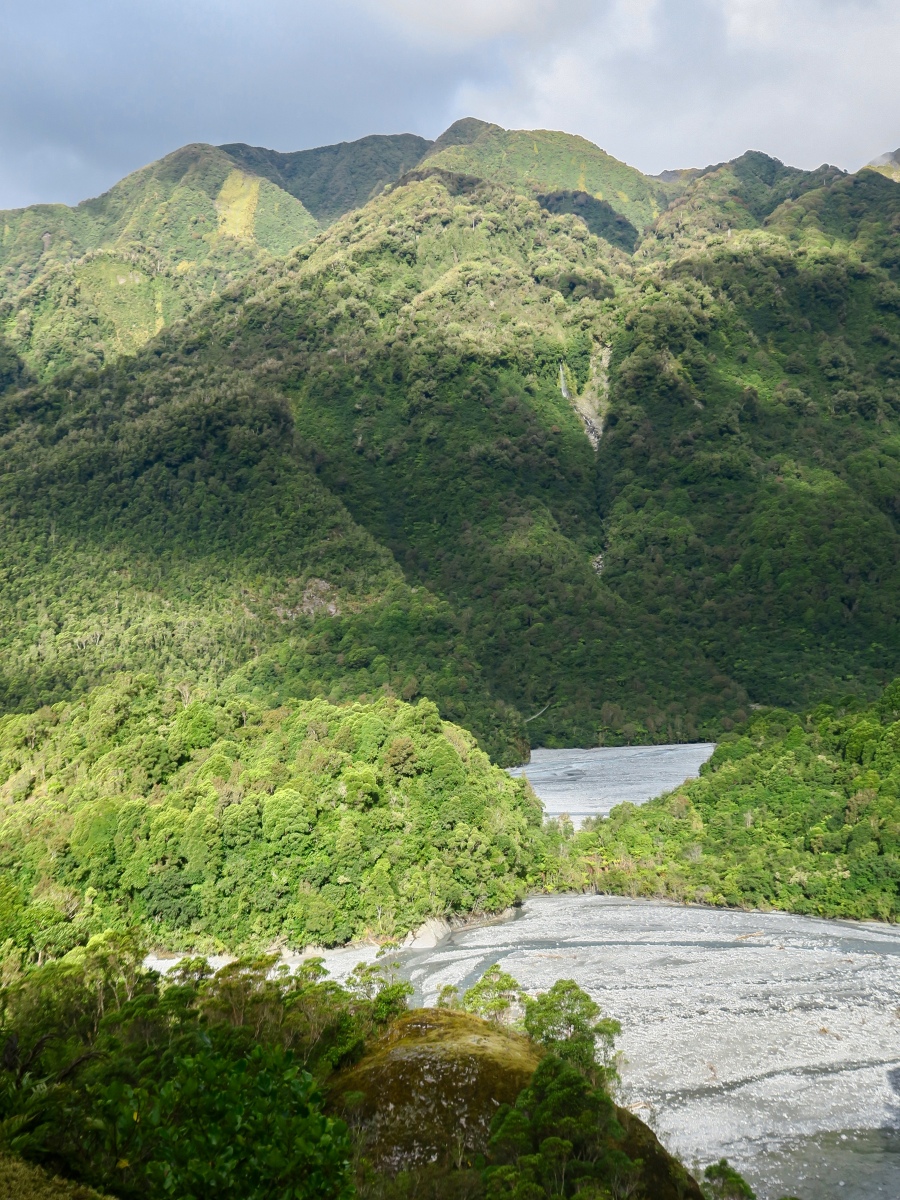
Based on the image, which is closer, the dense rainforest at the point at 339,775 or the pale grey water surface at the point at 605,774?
the dense rainforest at the point at 339,775

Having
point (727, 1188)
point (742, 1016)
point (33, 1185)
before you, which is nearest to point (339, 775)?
point (742, 1016)

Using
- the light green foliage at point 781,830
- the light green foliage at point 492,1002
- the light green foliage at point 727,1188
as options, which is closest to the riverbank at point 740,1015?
the light green foliage at point 781,830

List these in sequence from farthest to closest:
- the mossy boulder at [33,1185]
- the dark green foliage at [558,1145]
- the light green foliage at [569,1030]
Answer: the light green foliage at [569,1030], the dark green foliage at [558,1145], the mossy boulder at [33,1185]

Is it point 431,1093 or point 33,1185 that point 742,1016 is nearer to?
point 431,1093

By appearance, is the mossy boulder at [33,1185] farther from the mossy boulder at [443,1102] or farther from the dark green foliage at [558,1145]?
the mossy boulder at [443,1102]

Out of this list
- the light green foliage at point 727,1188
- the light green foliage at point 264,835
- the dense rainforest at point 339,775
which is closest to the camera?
the dense rainforest at point 339,775

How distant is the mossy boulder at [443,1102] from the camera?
22.1 meters

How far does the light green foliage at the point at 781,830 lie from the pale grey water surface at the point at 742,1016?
1964 millimetres

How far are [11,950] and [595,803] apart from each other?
66.4 metres

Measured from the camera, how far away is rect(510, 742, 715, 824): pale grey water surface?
102188mm

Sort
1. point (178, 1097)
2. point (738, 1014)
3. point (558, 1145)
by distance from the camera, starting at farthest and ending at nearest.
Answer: point (738, 1014)
point (558, 1145)
point (178, 1097)

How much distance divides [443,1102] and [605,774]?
100462 mm

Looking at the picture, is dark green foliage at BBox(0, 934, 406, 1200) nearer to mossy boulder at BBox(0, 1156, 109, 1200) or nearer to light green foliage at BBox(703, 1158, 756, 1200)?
mossy boulder at BBox(0, 1156, 109, 1200)

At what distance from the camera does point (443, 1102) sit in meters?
24.0
